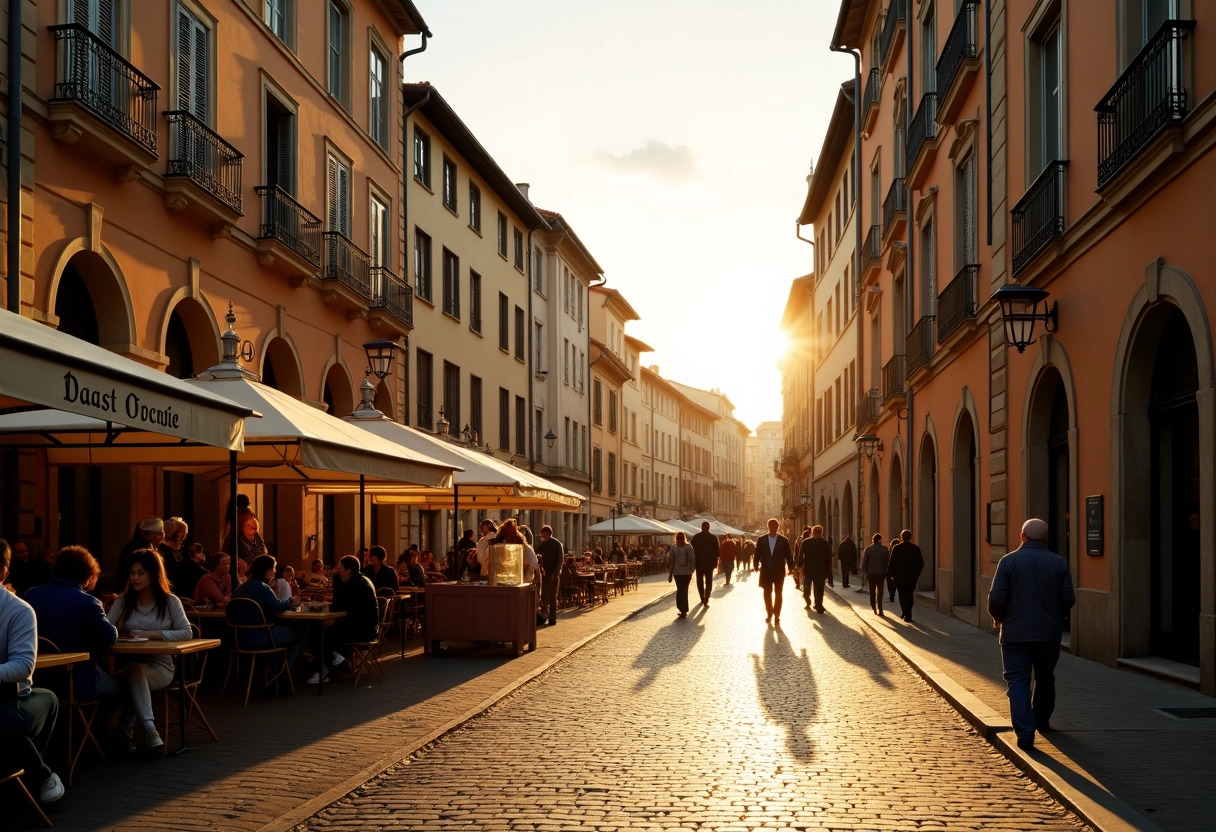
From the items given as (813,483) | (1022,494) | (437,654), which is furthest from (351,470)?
(813,483)

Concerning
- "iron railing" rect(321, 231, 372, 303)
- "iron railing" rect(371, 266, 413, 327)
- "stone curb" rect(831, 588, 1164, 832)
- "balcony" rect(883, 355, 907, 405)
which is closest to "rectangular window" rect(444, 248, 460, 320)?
"iron railing" rect(371, 266, 413, 327)

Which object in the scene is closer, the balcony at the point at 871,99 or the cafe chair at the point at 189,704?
the cafe chair at the point at 189,704

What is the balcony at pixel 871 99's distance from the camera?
33.9 m

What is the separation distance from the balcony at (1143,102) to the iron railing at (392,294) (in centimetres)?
1522

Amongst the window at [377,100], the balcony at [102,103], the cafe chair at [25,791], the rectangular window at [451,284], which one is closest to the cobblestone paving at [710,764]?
the cafe chair at [25,791]

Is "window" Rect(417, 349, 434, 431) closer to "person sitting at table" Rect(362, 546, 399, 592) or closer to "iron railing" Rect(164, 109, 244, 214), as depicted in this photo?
"iron railing" Rect(164, 109, 244, 214)

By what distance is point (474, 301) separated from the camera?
3603cm

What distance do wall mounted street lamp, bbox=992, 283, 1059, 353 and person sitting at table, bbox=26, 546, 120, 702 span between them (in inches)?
444

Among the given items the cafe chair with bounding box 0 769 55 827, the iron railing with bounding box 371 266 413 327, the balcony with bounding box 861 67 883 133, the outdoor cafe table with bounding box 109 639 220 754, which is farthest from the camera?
the balcony with bounding box 861 67 883 133

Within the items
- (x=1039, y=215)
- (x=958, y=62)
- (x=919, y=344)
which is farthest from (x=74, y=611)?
(x=919, y=344)

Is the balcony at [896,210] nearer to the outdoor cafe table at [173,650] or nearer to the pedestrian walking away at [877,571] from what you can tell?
the pedestrian walking away at [877,571]

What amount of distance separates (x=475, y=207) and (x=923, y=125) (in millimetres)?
14938

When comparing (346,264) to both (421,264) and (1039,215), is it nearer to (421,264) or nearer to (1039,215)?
(421,264)

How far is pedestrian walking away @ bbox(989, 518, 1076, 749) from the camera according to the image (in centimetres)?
916
